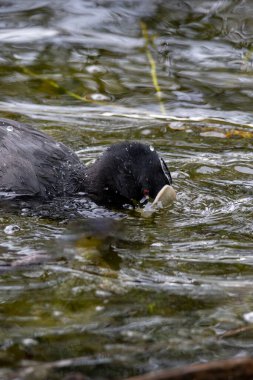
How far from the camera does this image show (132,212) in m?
6.00

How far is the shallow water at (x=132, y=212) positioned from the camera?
3875mm

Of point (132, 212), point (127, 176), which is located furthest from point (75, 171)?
point (132, 212)

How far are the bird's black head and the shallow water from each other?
15 centimetres

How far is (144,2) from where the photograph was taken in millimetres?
10469

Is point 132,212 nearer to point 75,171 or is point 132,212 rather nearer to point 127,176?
point 127,176

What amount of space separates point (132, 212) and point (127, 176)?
0.28 m

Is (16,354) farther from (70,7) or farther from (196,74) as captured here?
(70,7)

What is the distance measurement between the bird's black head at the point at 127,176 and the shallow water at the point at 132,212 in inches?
5.9

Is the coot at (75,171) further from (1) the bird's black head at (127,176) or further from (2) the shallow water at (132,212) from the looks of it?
(2) the shallow water at (132,212)

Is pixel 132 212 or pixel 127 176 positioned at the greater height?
pixel 127 176

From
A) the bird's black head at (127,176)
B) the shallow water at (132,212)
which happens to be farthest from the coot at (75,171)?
the shallow water at (132,212)

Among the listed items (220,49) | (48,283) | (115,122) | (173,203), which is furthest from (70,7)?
(48,283)

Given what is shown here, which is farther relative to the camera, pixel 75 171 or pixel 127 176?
pixel 75 171

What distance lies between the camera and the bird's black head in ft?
19.4
